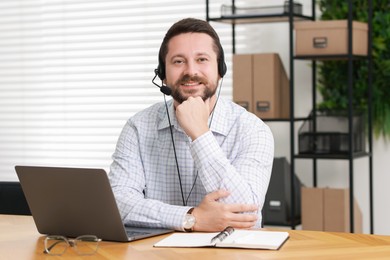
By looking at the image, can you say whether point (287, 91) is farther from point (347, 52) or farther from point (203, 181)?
point (203, 181)

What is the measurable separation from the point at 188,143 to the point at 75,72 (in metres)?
2.47

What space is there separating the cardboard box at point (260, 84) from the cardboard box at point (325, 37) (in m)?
0.17

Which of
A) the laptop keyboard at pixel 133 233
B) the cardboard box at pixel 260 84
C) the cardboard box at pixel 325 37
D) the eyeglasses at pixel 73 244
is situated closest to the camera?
the eyeglasses at pixel 73 244

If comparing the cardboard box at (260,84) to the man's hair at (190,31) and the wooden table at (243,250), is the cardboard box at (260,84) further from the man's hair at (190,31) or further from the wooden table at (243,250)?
the wooden table at (243,250)

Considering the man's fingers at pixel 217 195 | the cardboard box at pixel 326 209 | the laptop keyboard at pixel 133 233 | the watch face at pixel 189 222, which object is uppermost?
the man's fingers at pixel 217 195

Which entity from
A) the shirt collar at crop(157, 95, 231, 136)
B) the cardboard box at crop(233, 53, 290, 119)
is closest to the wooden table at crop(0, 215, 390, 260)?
the shirt collar at crop(157, 95, 231, 136)

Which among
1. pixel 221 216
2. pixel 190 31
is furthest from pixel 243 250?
pixel 190 31

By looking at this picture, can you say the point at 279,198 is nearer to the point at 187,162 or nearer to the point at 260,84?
the point at 260,84

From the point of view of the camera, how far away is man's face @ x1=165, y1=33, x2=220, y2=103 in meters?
2.47

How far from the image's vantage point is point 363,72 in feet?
12.9

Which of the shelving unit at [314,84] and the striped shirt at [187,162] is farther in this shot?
the shelving unit at [314,84]

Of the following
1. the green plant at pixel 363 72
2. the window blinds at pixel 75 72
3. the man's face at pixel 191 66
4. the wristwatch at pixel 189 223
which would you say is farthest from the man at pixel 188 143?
the window blinds at pixel 75 72

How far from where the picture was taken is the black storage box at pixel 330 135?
148 inches

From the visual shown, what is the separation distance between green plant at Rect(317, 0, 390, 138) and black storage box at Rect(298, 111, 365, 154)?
0.12m
